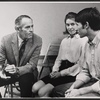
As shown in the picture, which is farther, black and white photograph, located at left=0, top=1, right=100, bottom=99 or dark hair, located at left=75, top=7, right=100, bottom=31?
black and white photograph, located at left=0, top=1, right=100, bottom=99

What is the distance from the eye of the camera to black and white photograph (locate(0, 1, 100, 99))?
162cm

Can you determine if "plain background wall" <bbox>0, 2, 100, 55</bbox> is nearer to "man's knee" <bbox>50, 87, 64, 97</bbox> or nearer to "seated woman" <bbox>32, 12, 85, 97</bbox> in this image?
"seated woman" <bbox>32, 12, 85, 97</bbox>

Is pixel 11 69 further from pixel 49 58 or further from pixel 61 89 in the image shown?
pixel 61 89

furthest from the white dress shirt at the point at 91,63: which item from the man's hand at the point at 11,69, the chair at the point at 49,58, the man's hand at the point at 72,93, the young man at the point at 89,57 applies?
the man's hand at the point at 11,69

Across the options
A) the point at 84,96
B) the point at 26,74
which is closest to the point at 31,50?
the point at 26,74

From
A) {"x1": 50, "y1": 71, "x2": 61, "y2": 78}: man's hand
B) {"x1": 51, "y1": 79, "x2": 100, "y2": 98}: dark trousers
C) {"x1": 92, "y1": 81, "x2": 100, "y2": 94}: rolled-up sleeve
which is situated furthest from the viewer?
{"x1": 50, "y1": 71, "x2": 61, "y2": 78}: man's hand

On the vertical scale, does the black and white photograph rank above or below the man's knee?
above

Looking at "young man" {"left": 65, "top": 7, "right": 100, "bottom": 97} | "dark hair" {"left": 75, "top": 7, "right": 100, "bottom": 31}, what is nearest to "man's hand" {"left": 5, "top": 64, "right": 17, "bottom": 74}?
"young man" {"left": 65, "top": 7, "right": 100, "bottom": 97}

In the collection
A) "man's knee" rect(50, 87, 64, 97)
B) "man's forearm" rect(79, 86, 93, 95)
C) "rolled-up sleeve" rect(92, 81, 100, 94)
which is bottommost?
"man's knee" rect(50, 87, 64, 97)

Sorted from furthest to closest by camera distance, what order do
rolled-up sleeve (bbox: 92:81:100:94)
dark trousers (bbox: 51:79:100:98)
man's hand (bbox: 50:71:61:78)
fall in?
man's hand (bbox: 50:71:61:78) → dark trousers (bbox: 51:79:100:98) → rolled-up sleeve (bbox: 92:81:100:94)

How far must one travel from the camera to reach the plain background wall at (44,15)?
164cm

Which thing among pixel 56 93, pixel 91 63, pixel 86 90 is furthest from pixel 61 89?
pixel 91 63

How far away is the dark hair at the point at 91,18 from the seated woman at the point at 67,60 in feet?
0.33

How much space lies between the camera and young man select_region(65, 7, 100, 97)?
149 cm
